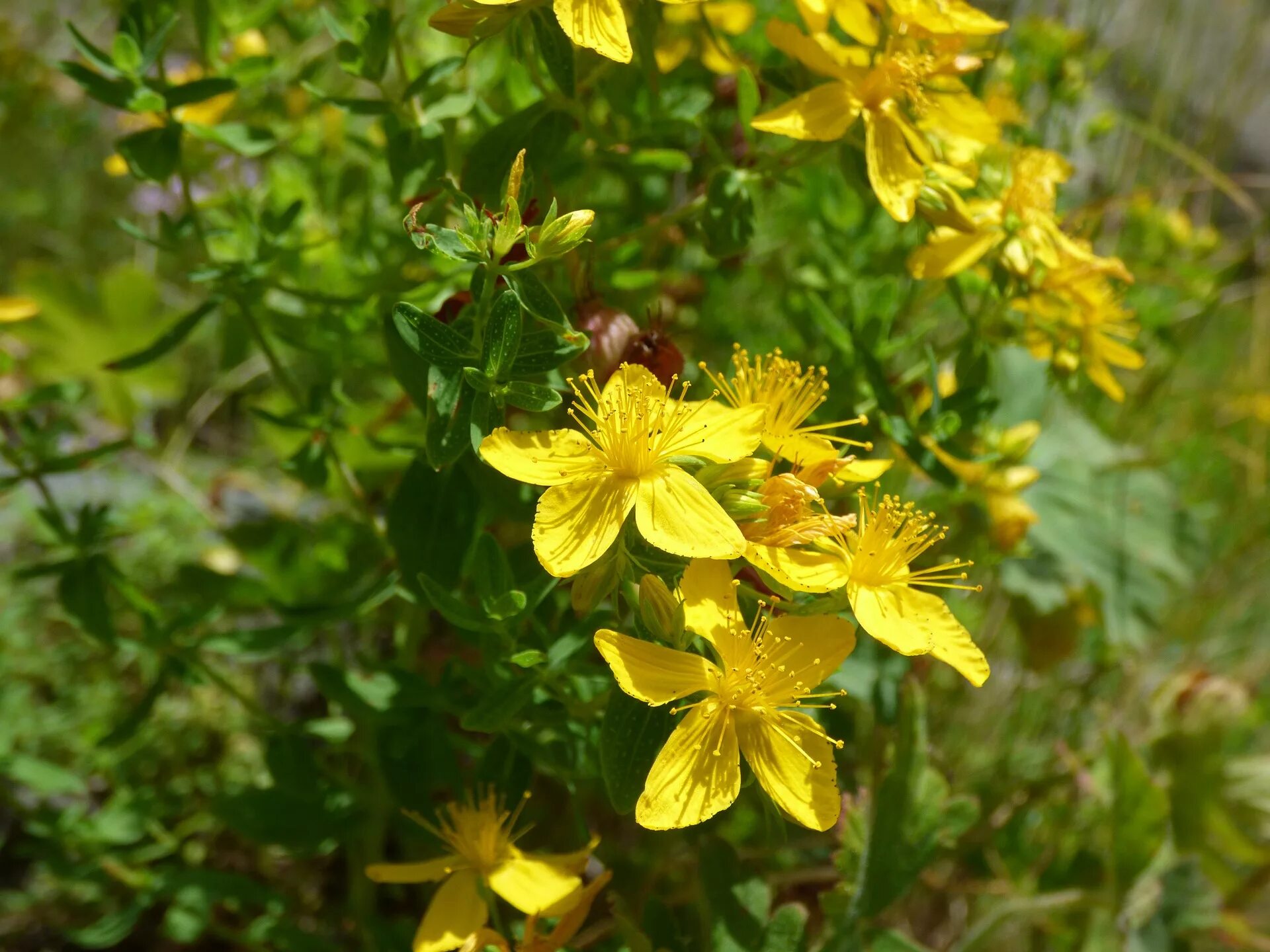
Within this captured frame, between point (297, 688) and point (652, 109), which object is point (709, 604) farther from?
point (297, 688)

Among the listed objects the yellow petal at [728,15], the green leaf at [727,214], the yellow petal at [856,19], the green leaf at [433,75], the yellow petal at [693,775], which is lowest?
the yellow petal at [693,775]

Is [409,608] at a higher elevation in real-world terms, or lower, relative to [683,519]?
lower

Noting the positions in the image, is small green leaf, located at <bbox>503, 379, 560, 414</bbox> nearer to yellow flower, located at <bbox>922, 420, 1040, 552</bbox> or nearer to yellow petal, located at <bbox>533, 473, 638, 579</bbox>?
yellow petal, located at <bbox>533, 473, 638, 579</bbox>

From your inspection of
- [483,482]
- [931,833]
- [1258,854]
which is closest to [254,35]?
[483,482]

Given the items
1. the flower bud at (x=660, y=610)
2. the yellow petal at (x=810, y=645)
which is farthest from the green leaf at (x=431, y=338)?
the yellow petal at (x=810, y=645)

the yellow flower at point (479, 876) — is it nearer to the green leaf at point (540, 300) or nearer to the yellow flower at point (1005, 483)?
the green leaf at point (540, 300)

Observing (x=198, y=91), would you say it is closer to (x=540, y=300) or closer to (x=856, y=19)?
(x=540, y=300)

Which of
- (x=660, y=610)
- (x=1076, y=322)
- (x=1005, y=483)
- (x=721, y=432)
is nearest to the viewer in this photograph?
(x=660, y=610)

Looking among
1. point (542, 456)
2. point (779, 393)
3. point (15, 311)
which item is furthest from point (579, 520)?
point (15, 311)

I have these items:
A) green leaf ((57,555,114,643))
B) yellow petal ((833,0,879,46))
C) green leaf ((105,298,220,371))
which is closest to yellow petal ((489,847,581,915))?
green leaf ((57,555,114,643))
